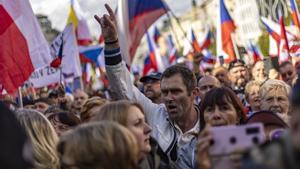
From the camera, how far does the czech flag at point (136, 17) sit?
10.6 m

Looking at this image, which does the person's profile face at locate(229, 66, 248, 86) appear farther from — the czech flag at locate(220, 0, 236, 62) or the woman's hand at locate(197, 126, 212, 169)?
the woman's hand at locate(197, 126, 212, 169)

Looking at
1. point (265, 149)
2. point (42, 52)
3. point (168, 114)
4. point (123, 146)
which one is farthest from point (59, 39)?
point (265, 149)

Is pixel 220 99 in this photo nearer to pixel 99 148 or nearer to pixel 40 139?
pixel 40 139

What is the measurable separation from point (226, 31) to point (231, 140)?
525 inches

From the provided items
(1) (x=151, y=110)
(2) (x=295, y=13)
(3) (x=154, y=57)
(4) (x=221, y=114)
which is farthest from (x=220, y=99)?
(3) (x=154, y=57)

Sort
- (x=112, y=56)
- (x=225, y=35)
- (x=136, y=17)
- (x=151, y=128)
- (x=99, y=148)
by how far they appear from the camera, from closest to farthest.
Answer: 1. (x=99, y=148)
2. (x=151, y=128)
3. (x=112, y=56)
4. (x=136, y=17)
5. (x=225, y=35)

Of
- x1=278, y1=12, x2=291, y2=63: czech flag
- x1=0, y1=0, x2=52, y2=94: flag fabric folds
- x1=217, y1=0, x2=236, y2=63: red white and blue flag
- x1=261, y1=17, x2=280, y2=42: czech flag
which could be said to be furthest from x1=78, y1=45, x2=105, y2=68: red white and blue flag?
x1=0, y1=0, x2=52, y2=94: flag fabric folds

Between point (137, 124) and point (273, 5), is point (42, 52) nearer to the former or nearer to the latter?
point (137, 124)

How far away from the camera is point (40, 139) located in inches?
168

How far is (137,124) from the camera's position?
12.8ft

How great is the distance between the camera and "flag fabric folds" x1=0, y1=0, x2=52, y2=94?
7.23 metres

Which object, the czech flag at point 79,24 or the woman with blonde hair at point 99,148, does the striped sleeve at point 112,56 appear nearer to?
the woman with blonde hair at point 99,148

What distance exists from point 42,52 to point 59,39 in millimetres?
5558

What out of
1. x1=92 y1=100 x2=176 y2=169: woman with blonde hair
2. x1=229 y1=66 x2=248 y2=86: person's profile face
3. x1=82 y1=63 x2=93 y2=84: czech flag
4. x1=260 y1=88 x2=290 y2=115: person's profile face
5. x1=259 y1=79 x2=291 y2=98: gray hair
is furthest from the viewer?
x1=82 y1=63 x2=93 y2=84: czech flag
